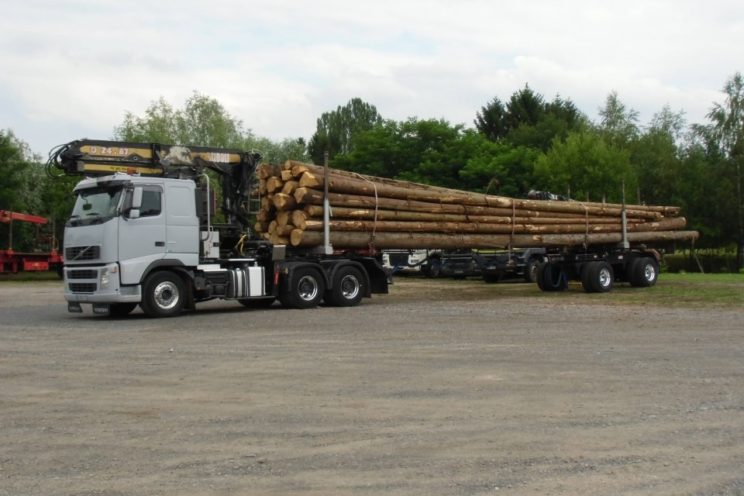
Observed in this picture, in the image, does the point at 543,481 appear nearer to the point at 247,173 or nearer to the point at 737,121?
the point at 247,173

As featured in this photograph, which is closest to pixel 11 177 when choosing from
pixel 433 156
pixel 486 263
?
pixel 433 156

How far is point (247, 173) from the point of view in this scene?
877 inches

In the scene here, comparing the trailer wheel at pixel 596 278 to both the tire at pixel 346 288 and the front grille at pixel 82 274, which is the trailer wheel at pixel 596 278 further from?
the front grille at pixel 82 274

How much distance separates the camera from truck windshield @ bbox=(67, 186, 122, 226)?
18.5 meters

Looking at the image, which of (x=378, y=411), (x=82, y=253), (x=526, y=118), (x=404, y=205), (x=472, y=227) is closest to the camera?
(x=378, y=411)

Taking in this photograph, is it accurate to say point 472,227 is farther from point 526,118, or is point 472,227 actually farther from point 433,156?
point 526,118

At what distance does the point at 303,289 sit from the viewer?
21.3 metres

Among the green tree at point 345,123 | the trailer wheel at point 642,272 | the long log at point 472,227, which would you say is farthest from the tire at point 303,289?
the green tree at point 345,123

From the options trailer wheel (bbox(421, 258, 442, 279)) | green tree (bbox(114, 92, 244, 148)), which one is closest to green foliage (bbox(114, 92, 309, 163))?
green tree (bbox(114, 92, 244, 148))

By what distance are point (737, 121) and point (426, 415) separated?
190 ft

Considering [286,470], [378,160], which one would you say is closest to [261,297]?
[286,470]

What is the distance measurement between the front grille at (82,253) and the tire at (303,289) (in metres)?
4.52

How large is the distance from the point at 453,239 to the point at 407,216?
1870 mm

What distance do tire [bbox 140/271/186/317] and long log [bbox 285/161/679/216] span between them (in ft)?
12.8
